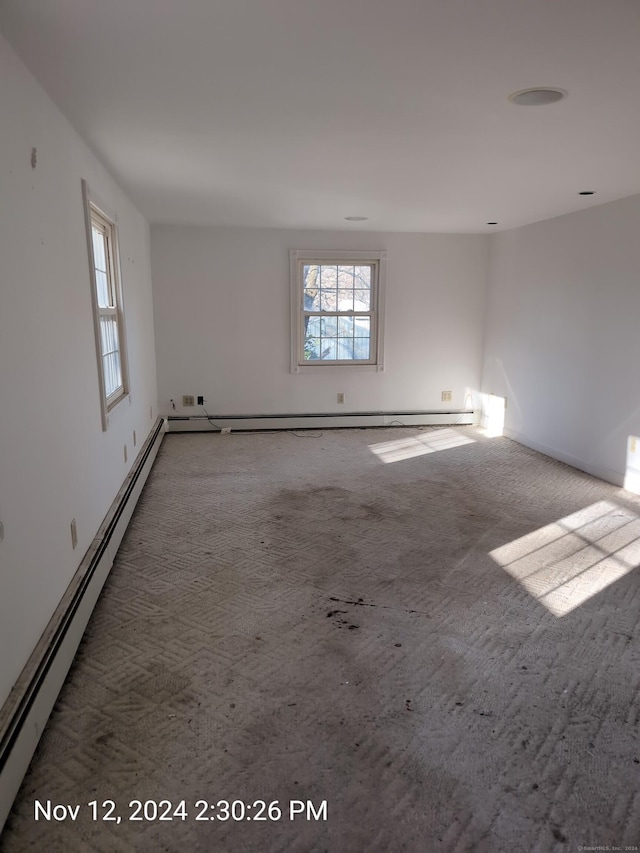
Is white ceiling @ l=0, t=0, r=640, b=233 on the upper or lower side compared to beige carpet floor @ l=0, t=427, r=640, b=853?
upper

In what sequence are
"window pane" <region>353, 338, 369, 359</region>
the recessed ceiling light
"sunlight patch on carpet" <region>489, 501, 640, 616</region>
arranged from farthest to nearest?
"window pane" <region>353, 338, 369, 359</region> < "sunlight patch on carpet" <region>489, 501, 640, 616</region> < the recessed ceiling light

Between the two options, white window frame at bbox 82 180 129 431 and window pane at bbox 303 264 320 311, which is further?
window pane at bbox 303 264 320 311

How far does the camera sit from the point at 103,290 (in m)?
3.76

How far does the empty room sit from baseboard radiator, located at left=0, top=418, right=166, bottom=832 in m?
0.02

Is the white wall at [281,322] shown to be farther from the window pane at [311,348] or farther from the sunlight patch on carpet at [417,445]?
the sunlight patch on carpet at [417,445]

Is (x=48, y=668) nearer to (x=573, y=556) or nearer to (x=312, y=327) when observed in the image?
(x=573, y=556)

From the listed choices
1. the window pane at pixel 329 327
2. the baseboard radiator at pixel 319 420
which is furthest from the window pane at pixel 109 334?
the window pane at pixel 329 327

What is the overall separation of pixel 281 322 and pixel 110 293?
243 centimetres

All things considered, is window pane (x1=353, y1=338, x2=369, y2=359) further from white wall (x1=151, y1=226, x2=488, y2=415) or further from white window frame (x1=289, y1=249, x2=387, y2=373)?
white wall (x1=151, y1=226, x2=488, y2=415)

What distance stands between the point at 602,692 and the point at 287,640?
1.20 metres

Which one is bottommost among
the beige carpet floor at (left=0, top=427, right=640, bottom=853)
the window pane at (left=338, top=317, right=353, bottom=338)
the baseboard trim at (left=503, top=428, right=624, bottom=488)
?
the beige carpet floor at (left=0, top=427, right=640, bottom=853)

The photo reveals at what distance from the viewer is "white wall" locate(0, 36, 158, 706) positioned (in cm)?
177

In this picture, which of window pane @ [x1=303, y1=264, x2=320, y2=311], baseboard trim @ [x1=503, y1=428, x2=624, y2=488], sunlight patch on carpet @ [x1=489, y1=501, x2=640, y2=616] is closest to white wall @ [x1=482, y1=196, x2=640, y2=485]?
baseboard trim @ [x1=503, y1=428, x2=624, y2=488]

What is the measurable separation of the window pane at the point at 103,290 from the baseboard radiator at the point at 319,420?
2396 millimetres
